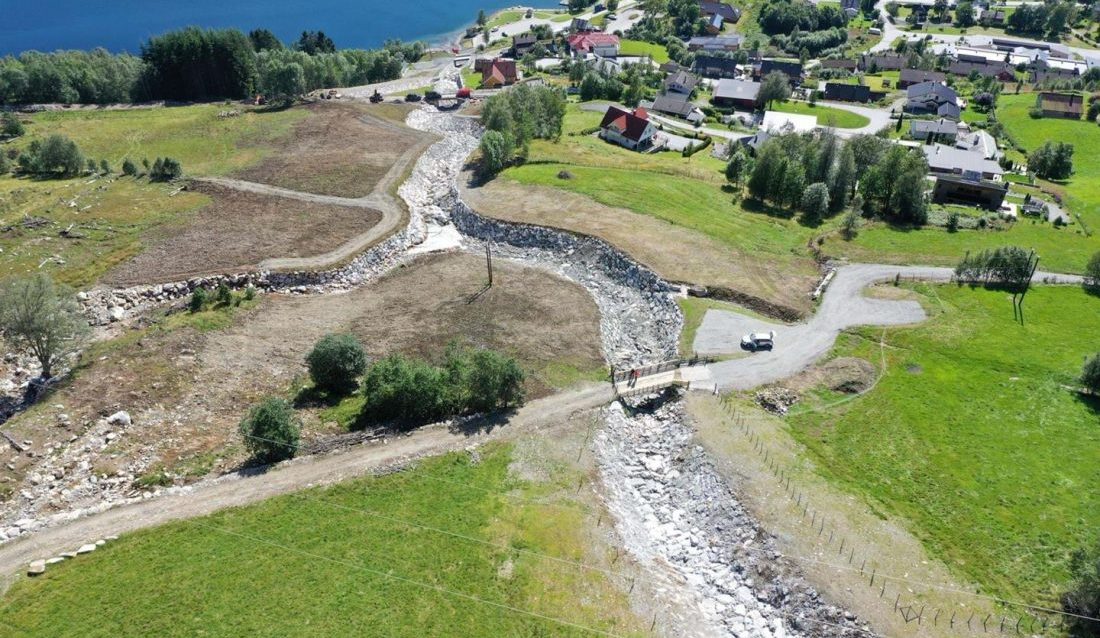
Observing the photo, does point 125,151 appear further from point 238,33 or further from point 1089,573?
point 1089,573

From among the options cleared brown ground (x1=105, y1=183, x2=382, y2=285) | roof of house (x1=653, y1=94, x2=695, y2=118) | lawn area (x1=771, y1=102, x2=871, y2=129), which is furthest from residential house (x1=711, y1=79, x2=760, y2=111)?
cleared brown ground (x1=105, y1=183, x2=382, y2=285)

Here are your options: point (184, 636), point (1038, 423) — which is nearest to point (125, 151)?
point (184, 636)

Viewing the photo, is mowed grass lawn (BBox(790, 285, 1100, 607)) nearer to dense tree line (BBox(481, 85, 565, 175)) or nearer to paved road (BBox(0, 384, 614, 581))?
paved road (BBox(0, 384, 614, 581))

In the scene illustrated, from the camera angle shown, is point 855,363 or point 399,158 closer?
point 855,363

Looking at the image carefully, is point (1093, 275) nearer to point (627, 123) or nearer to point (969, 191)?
point (969, 191)

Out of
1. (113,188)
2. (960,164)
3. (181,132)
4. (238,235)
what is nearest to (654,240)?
(238,235)

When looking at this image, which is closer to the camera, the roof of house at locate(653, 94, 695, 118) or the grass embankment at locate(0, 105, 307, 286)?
the grass embankment at locate(0, 105, 307, 286)

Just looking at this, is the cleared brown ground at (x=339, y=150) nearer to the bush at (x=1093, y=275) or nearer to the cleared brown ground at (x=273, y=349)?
the cleared brown ground at (x=273, y=349)
